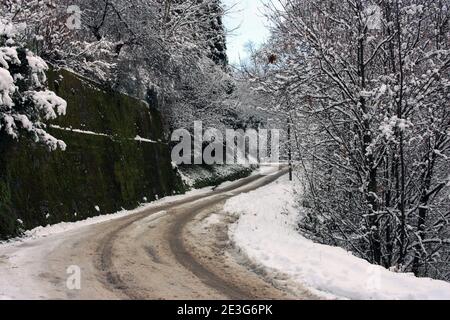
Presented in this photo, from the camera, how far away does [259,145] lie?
202ft

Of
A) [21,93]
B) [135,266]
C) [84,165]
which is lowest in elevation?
[135,266]

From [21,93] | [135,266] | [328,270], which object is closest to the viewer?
[328,270]

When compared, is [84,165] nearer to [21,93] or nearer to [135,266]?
[21,93]

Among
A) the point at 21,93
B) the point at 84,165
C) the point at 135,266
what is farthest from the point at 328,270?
the point at 84,165

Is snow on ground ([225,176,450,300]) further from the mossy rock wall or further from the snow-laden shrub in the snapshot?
the snow-laden shrub

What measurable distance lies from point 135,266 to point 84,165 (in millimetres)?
8832

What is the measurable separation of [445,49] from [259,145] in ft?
168

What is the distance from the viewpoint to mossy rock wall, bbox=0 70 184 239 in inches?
471

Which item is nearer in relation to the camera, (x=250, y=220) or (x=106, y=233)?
(x=106, y=233)

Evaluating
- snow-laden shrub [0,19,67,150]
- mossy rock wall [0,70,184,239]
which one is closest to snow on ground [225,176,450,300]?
mossy rock wall [0,70,184,239]

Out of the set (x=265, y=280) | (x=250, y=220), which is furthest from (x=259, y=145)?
(x=265, y=280)

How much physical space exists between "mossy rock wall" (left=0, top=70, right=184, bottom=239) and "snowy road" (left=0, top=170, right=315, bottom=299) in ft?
4.66

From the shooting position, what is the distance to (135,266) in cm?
830
